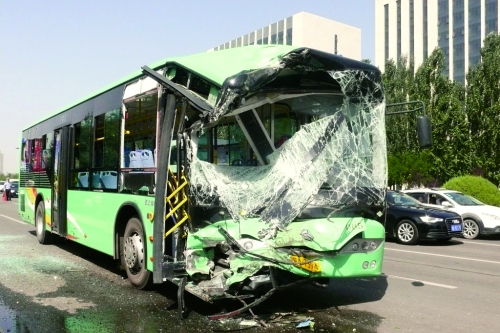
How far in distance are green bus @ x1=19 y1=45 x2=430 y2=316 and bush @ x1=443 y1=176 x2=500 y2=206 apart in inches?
690

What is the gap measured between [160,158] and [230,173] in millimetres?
881

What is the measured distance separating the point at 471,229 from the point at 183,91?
44.8 ft

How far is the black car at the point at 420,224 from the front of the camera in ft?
Answer: 48.2

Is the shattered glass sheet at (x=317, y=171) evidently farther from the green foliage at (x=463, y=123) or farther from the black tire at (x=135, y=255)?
the green foliage at (x=463, y=123)

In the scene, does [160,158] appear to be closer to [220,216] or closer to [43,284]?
[220,216]

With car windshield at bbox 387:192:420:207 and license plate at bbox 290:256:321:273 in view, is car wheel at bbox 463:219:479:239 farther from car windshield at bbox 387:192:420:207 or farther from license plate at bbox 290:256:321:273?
license plate at bbox 290:256:321:273

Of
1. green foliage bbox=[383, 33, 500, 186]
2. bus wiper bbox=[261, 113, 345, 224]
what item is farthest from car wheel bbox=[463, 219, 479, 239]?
green foliage bbox=[383, 33, 500, 186]

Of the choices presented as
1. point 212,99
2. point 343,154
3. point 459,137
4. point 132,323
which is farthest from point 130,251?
point 459,137

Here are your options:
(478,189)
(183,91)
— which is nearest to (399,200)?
(478,189)

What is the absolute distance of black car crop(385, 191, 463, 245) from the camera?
14.7m

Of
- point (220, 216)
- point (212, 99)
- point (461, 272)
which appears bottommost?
point (461, 272)

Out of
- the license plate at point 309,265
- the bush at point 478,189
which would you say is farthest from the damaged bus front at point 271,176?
the bush at point 478,189

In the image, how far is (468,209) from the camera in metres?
17.5

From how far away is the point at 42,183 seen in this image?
13.4m
